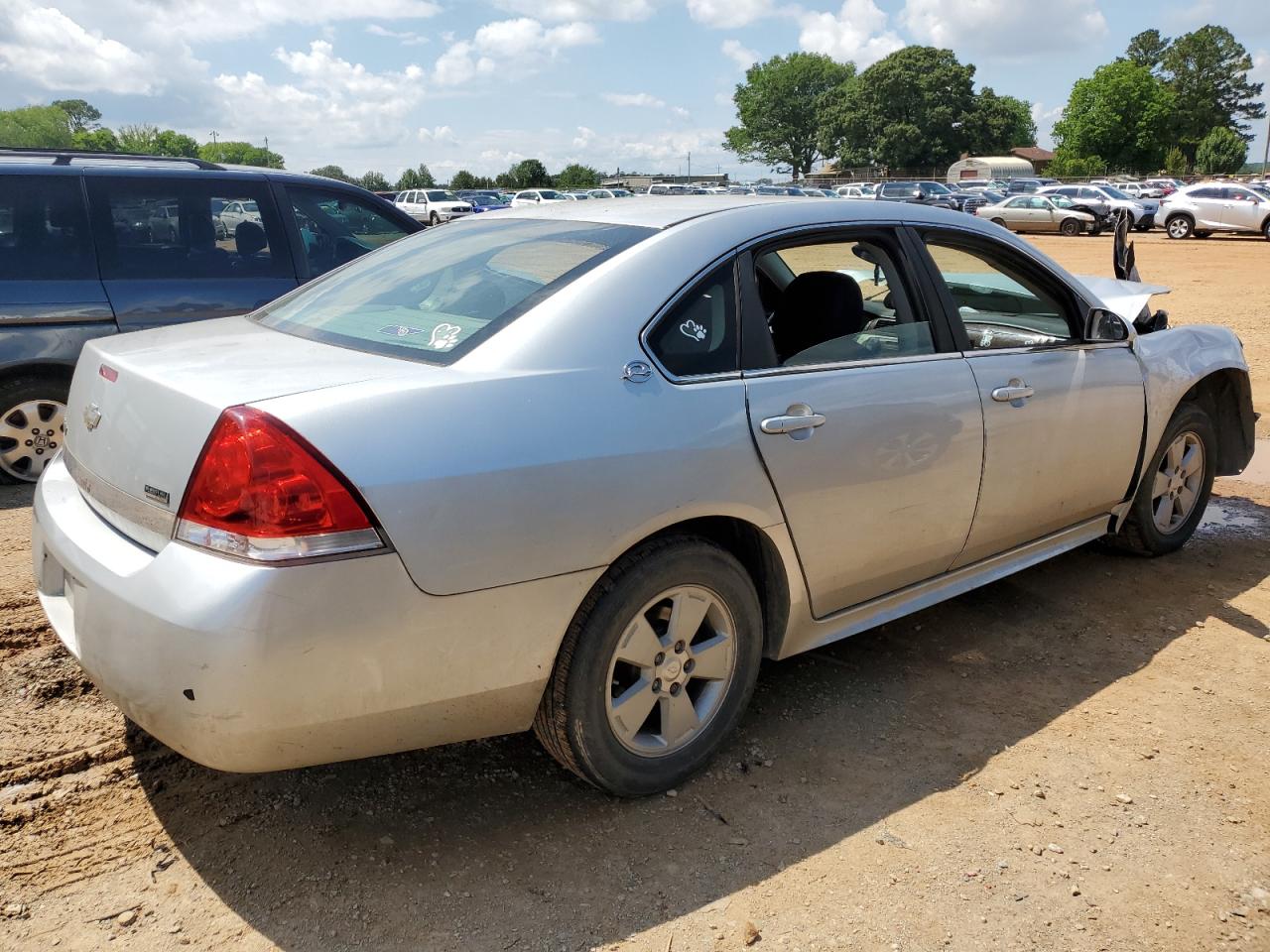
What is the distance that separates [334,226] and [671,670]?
457 cm

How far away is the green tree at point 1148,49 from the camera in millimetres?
106500

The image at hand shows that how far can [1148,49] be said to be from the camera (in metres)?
107

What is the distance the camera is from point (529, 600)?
7.88 feet

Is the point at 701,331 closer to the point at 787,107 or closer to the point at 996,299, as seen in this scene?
the point at 996,299

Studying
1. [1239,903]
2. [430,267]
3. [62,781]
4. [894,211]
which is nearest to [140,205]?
[430,267]

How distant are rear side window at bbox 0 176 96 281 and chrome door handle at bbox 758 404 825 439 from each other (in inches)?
173

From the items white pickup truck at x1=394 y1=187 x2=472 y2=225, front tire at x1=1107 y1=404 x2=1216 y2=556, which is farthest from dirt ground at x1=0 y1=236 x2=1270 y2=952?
white pickup truck at x1=394 y1=187 x2=472 y2=225

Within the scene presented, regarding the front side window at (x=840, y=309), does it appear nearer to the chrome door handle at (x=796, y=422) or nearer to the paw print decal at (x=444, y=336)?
the chrome door handle at (x=796, y=422)

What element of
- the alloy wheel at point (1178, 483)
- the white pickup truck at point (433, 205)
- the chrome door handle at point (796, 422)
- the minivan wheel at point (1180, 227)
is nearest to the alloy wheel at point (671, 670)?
the chrome door handle at point (796, 422)

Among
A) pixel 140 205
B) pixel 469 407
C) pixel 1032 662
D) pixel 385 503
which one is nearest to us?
pixel 385 503

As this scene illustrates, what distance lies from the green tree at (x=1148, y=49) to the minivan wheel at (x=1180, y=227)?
89.4m

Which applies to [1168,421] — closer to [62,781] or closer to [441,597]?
[441,597]

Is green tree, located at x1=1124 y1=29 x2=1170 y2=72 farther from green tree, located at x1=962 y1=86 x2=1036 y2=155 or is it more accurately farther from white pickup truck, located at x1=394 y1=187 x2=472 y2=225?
white pickup truck, located at x1=394 y1=187 x2=472 y2=225

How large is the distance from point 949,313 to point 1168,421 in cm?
162
